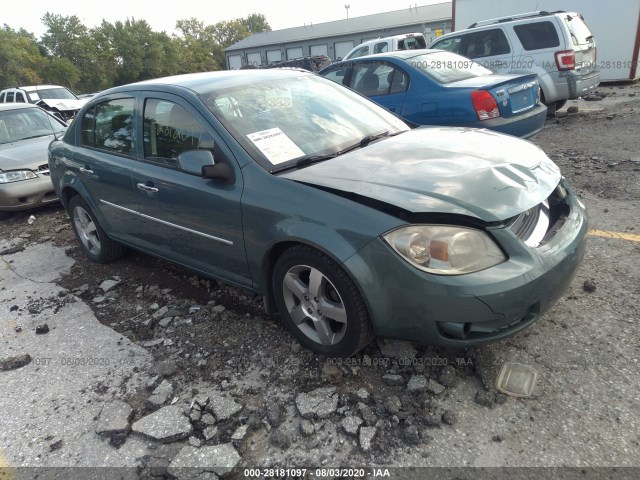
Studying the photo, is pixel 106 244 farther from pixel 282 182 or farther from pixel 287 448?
pixel 287 448

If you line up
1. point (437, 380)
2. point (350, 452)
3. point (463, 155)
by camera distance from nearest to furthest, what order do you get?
point (350, 452) → point (437, 380) → point (463, 155)

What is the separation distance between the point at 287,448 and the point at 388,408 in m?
0.55

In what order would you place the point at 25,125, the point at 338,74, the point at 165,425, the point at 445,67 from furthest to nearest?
the point at 25,125
the point at 338,74
the point at 445,67
the point at 165,425

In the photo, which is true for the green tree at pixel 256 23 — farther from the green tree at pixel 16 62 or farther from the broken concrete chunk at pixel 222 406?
the broken concrete chunk at pixel 222 406

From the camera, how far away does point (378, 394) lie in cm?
259

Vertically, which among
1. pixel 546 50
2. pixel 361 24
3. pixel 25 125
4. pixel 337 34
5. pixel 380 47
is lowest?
pixel 25 125

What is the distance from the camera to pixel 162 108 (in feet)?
11.5

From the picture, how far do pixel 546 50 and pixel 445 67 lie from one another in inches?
145

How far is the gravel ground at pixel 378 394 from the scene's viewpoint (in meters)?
2.22

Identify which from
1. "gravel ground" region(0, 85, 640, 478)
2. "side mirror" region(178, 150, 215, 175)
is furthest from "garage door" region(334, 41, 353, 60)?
"side mirror" region(178, 150, 215, 175)

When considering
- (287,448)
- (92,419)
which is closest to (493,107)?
(287,448)

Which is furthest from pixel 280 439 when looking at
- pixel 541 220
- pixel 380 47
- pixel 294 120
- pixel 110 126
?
pixel 380 47

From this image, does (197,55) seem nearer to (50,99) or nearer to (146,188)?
Result: (50,99)

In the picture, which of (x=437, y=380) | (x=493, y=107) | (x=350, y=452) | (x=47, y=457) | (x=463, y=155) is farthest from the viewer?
(x=493, y=107)
